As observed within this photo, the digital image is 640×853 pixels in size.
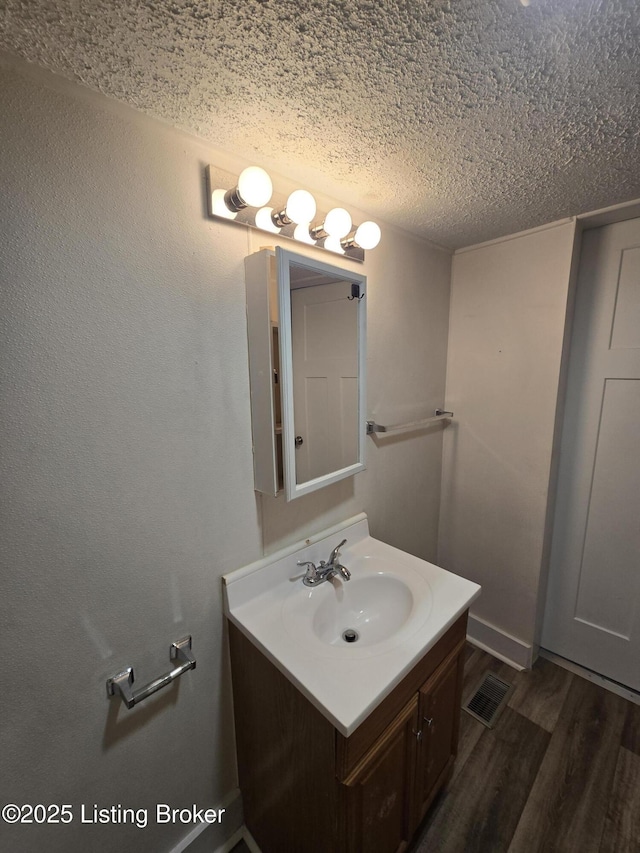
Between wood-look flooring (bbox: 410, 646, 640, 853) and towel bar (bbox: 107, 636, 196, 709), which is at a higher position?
towel bar (bbox: 107, 636, 196, 709)

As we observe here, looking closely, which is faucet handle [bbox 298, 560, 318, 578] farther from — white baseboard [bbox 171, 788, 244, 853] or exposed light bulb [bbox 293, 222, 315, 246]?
exposed light bulb [bbox 293, 222, 315, 246]

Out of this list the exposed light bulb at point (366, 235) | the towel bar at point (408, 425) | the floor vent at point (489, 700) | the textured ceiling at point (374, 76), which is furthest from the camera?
the floor vent at point (489, 700)

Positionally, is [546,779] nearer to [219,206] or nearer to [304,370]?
[304,370]

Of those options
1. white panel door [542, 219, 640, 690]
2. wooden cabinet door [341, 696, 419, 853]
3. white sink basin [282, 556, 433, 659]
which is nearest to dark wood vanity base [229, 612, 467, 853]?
wooden cabinet door [341, 696, 419, 853]

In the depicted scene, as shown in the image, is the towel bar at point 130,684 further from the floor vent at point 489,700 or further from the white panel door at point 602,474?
the white panel door at point 602,474

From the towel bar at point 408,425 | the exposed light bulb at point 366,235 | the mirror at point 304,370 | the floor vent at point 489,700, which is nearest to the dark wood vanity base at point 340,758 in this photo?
the floor vent at point 489,700

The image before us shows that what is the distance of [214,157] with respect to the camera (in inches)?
35.8

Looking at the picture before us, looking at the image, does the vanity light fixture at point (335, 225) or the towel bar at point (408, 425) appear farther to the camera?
the towel bar at point (408, 425)

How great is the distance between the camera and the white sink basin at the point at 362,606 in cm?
106

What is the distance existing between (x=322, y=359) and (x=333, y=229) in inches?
15.6

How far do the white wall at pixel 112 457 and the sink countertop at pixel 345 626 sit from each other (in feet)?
0.34

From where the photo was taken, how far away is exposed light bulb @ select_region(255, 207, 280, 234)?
987 mm

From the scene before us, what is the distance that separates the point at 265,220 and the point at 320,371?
0.47 metres

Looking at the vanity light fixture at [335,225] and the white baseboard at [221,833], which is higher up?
the vanity light fixture at [335,225]
